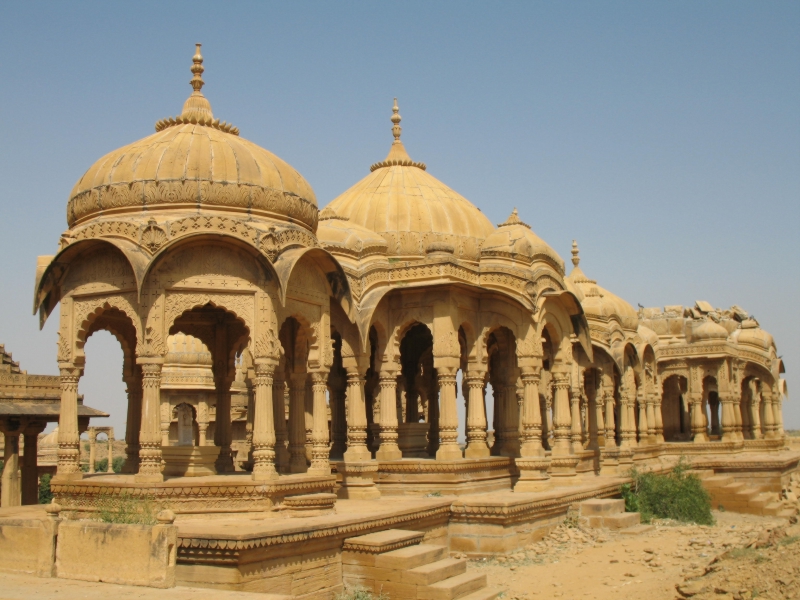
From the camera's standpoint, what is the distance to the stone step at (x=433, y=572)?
37.5ft

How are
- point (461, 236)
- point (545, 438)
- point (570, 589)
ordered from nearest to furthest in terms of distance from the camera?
point (570, 589) < point (461, 236) < point (545, 438)

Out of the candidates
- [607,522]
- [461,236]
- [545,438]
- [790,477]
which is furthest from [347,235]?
[790,477]

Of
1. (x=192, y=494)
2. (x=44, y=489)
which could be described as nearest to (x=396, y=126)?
(x=192, y=494)

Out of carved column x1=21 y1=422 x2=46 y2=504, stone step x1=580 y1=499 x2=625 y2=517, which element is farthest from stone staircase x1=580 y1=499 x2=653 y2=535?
carved column x1=21 y1=422 x2=46 y2=504

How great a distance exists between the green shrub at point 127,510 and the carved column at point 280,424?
4.17 meters

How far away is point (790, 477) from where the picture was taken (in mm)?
29438

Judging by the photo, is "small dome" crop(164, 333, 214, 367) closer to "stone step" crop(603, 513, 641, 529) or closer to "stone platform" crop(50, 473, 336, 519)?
"stone platform" crop(50, 473, 336, 519)

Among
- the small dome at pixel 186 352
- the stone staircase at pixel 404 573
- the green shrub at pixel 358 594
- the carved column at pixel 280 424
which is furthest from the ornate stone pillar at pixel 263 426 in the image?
the small dome at pixel 186 352

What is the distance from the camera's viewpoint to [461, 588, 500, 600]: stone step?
1151 centimetres

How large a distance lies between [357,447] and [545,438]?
11797mm

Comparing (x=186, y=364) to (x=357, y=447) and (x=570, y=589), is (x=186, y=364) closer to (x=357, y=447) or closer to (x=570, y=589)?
(x=357, y=447)

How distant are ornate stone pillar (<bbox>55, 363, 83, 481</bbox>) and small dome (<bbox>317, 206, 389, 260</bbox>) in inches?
248

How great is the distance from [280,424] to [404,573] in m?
6.48

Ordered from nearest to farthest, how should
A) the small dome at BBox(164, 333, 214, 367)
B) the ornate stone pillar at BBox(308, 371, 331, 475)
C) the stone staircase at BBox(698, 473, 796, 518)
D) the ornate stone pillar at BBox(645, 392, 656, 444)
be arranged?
the ornate stone pillar at BBox(308, 371, 331, 475)
the stone staircase at BBox(698, 473, 796, 518)
the small dome at BBox(164, 333, 214, 367)
the ornate stone pillar at BBox(645, 392, 656, 444)
